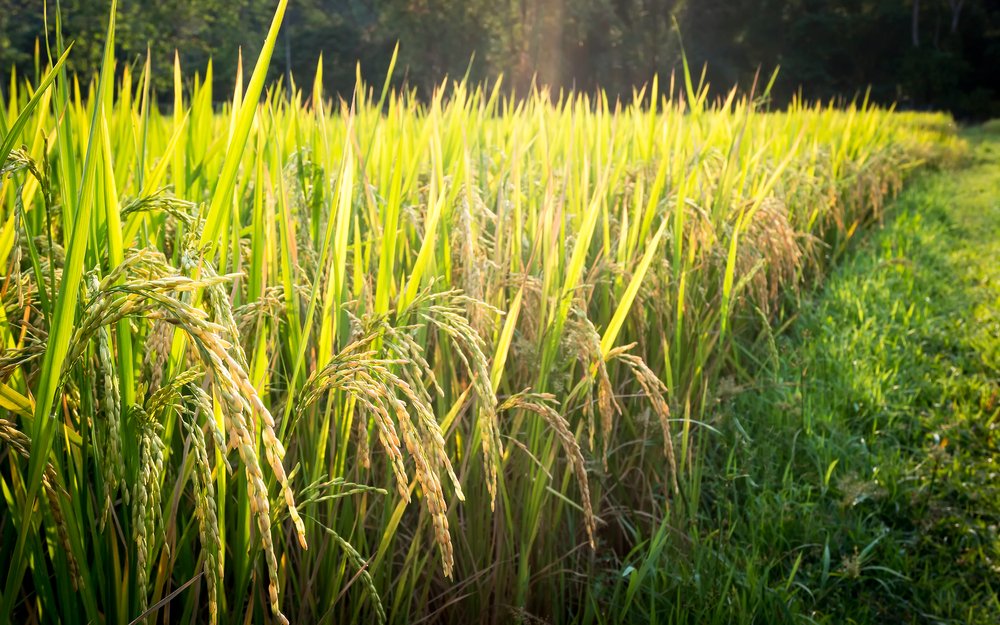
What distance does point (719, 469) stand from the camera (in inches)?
102

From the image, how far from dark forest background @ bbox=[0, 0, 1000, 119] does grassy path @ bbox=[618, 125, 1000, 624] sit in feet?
98.1

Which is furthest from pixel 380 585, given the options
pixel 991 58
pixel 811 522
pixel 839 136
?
pixel 991 58

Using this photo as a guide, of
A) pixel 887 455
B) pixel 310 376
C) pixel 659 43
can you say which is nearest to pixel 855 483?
pixel 887 455

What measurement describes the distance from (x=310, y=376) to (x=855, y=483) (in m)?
1.89

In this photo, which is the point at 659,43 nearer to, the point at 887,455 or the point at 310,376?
the point at 887,455

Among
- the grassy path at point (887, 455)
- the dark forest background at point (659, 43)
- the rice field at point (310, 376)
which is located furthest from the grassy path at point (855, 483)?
the dark forest background at point (659, 43)

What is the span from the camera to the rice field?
825 millimetres

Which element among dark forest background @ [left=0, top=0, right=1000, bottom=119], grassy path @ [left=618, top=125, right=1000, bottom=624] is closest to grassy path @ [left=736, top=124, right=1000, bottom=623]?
grassy path @ [left=618, top=125, right=1000, bottom=624]

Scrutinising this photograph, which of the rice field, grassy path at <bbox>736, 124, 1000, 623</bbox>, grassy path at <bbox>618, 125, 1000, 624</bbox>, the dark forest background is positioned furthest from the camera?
the dark forest background

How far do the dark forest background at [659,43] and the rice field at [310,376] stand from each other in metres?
31.3

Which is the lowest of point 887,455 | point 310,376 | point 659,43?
point 887,455

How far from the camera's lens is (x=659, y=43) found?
126ft

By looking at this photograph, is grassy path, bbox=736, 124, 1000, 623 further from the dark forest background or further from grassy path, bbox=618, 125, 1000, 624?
the dark forest background

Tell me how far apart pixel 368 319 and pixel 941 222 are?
24.3ft
